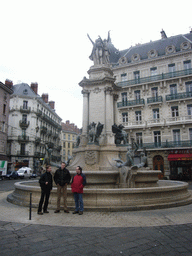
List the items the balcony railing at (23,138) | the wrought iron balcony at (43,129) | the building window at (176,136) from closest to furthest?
1. the building window at (176,136)
2. the balcony railing at (23,138)
3. the wrought iron balcony at (43,129)

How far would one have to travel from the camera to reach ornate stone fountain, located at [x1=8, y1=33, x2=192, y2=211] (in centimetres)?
764

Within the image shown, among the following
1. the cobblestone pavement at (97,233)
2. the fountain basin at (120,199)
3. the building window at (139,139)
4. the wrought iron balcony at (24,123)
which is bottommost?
the cobblestone pavement at (97,233)

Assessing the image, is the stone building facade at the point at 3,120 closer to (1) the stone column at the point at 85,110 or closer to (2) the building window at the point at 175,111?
(1) the stone column at the point at 85,110

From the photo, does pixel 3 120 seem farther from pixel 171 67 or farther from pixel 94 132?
pixel 94 132

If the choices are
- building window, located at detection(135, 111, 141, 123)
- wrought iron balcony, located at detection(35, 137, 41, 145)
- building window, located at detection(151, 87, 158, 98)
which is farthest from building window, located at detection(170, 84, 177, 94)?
wrought iron balcony, located at detection(35, 137, 41, 145)

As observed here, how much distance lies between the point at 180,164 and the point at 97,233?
29.8 meters

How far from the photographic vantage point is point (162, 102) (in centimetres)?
3384

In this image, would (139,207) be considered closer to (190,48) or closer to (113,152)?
(113,152)

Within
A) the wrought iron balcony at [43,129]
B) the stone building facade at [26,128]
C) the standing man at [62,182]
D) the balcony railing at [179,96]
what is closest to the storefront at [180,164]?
the balcony railing at [179,96]

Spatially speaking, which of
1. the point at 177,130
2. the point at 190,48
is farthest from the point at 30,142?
the point at 190,48

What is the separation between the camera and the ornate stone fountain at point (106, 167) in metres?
7.64

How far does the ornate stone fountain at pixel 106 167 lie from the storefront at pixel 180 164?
18.5 metres

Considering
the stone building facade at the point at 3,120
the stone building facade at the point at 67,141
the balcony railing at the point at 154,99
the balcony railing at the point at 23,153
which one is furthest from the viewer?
the stone building facade at the point at 67,141

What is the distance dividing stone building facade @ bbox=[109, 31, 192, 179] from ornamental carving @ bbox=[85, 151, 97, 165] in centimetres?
2200
